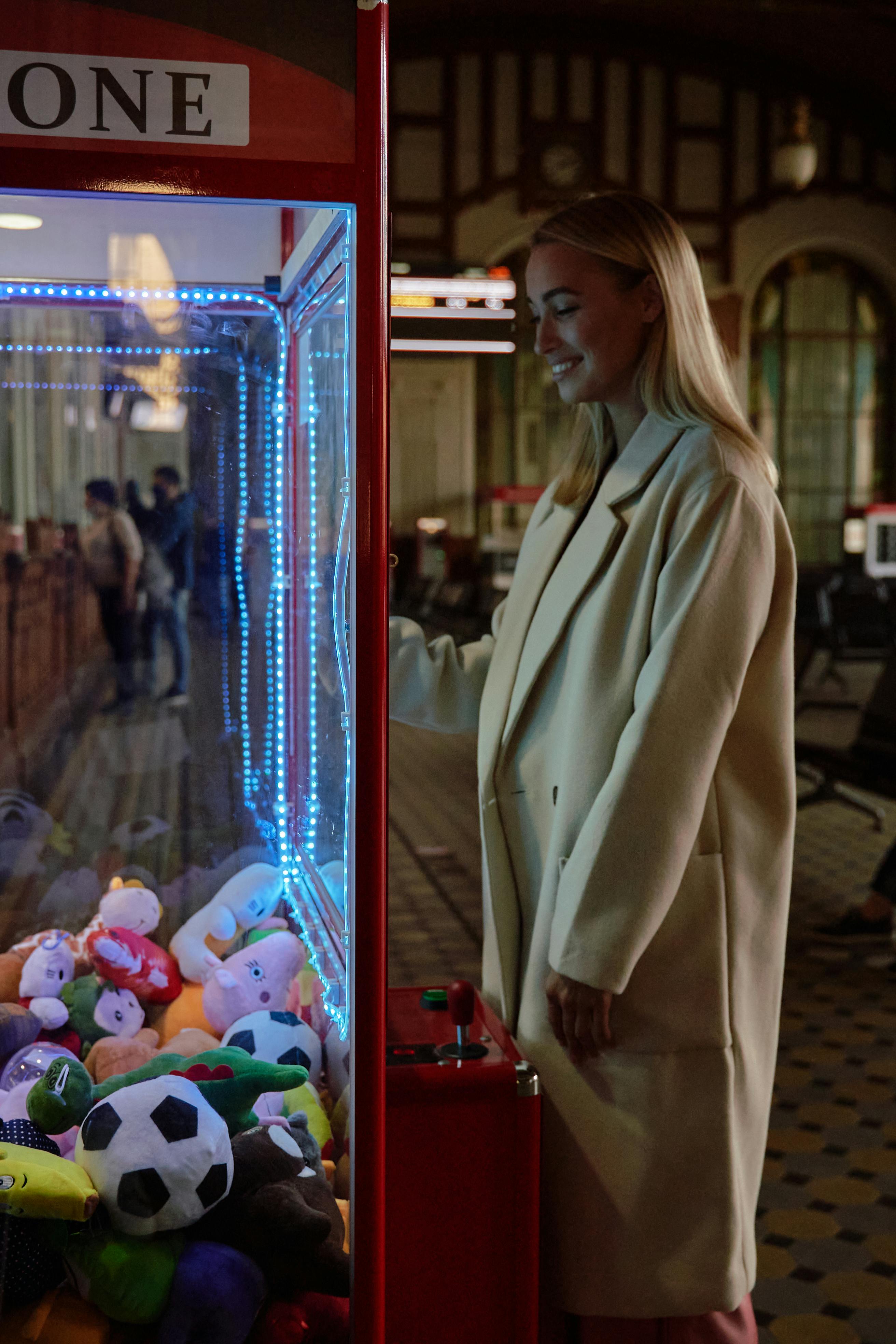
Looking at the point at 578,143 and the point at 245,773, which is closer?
the point at 245,773

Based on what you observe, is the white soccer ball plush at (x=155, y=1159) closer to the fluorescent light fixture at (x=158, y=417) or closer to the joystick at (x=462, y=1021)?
the joystick at (x=462, y=1021)

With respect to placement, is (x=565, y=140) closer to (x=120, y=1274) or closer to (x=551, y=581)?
(x=551, y=581)

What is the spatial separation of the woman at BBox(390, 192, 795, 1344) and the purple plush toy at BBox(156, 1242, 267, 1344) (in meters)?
0.39

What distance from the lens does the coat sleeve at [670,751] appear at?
1368mm

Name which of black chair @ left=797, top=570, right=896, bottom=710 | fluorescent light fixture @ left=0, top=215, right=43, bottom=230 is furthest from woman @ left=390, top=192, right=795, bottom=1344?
black chair @ left=797, top=570, right=896, bottom=710

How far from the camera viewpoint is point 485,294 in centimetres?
805

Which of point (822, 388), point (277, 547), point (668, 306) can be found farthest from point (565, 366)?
point (822, 388)

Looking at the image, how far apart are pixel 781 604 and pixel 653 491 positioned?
0.21m

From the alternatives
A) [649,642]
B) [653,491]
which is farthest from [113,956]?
[653,491]

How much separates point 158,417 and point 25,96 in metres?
0.39

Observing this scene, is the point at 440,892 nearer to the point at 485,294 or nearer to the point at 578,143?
the point at 485,294

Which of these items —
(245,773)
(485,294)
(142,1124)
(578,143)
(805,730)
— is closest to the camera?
(142,1124)

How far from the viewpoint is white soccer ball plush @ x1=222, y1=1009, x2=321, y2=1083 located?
4.87 ft

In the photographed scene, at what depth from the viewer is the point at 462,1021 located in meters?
1.52
